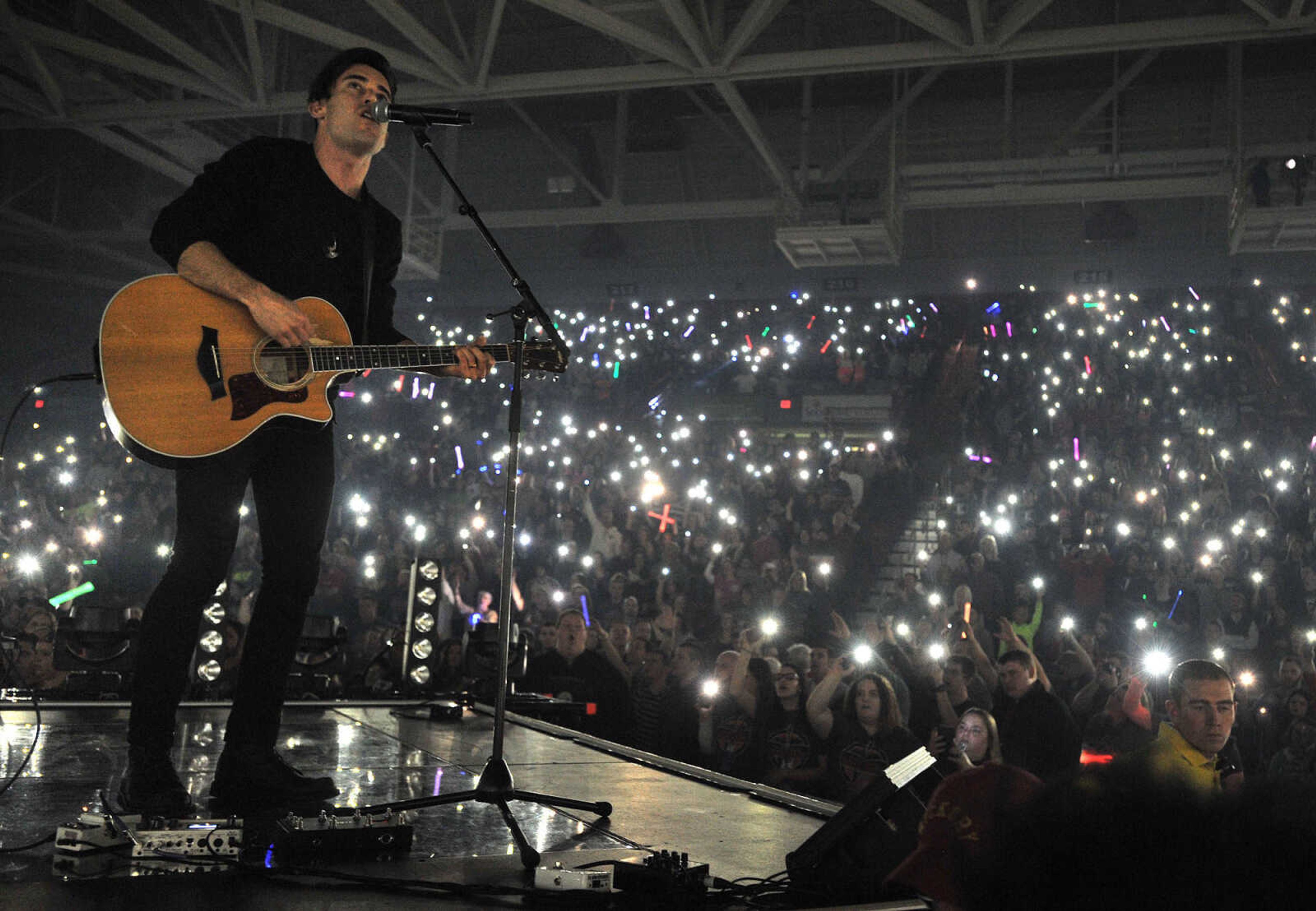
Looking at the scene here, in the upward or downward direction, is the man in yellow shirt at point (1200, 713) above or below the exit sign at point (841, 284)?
below

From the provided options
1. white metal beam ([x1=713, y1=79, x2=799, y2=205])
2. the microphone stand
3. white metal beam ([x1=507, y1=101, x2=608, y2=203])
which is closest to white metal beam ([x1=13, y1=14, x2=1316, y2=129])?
white metal beam ([x1=713, y1=79, x2=799, y2=205])

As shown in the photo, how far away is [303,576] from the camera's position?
218cm

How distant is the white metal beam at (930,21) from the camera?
6.20 metres

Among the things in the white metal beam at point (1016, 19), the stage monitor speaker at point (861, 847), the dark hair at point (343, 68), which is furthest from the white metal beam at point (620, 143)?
the stage monitor speaker at point (861, 847)

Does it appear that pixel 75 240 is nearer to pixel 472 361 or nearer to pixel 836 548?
pixel 836 548

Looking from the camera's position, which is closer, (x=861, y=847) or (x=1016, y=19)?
(x=861, y=847)

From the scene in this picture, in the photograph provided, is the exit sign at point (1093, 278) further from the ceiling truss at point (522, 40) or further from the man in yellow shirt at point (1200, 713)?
the man in yellow shirt at point (1200, 713)

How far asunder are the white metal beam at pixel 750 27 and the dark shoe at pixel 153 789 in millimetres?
5790

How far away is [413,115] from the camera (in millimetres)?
2162

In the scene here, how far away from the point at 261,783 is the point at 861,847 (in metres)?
1.14

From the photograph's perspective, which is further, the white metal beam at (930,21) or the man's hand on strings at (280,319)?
the white metal beam at (930,21)

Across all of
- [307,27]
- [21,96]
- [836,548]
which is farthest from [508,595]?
[836,548]

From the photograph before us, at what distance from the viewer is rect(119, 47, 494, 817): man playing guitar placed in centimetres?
197

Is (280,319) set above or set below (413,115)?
below
